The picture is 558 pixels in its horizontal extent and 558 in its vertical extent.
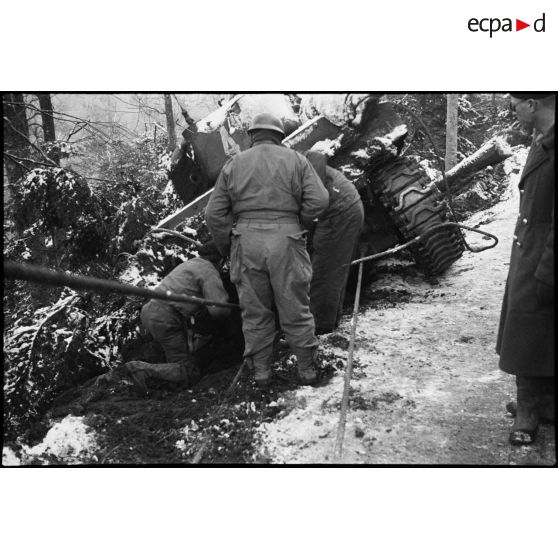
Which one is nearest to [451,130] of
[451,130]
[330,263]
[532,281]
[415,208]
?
[451,130]

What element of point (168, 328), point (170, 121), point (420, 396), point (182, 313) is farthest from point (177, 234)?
point (170, 121)

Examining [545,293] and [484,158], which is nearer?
[545,293]

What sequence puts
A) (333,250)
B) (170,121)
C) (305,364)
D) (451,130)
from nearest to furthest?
1. (305,364)
2. (333,250)
3. (451,130)
4. (170,121)

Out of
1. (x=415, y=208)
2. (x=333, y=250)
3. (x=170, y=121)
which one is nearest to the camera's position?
(x=333, y=250)

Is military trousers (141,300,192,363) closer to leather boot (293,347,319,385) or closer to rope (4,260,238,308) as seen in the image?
leather boot (293,347,319,385)

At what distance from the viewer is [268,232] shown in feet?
11.1

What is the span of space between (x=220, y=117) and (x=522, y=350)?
3220 mm

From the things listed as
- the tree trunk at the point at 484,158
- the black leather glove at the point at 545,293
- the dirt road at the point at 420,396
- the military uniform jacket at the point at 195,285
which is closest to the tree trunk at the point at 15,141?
the military uniform jacket at the point at 195,285

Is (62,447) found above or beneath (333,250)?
beneath

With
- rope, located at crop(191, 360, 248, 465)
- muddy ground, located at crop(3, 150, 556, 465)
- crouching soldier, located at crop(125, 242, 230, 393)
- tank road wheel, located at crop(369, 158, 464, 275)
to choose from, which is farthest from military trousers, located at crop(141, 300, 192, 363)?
tank road wheel, located at crop(369, 158, 464, 275)

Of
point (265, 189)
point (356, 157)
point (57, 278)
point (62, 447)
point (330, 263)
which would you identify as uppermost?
point (356, 157)

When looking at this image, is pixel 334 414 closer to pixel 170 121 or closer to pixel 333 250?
pixel 333 250

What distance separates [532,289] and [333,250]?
6.74 ft
